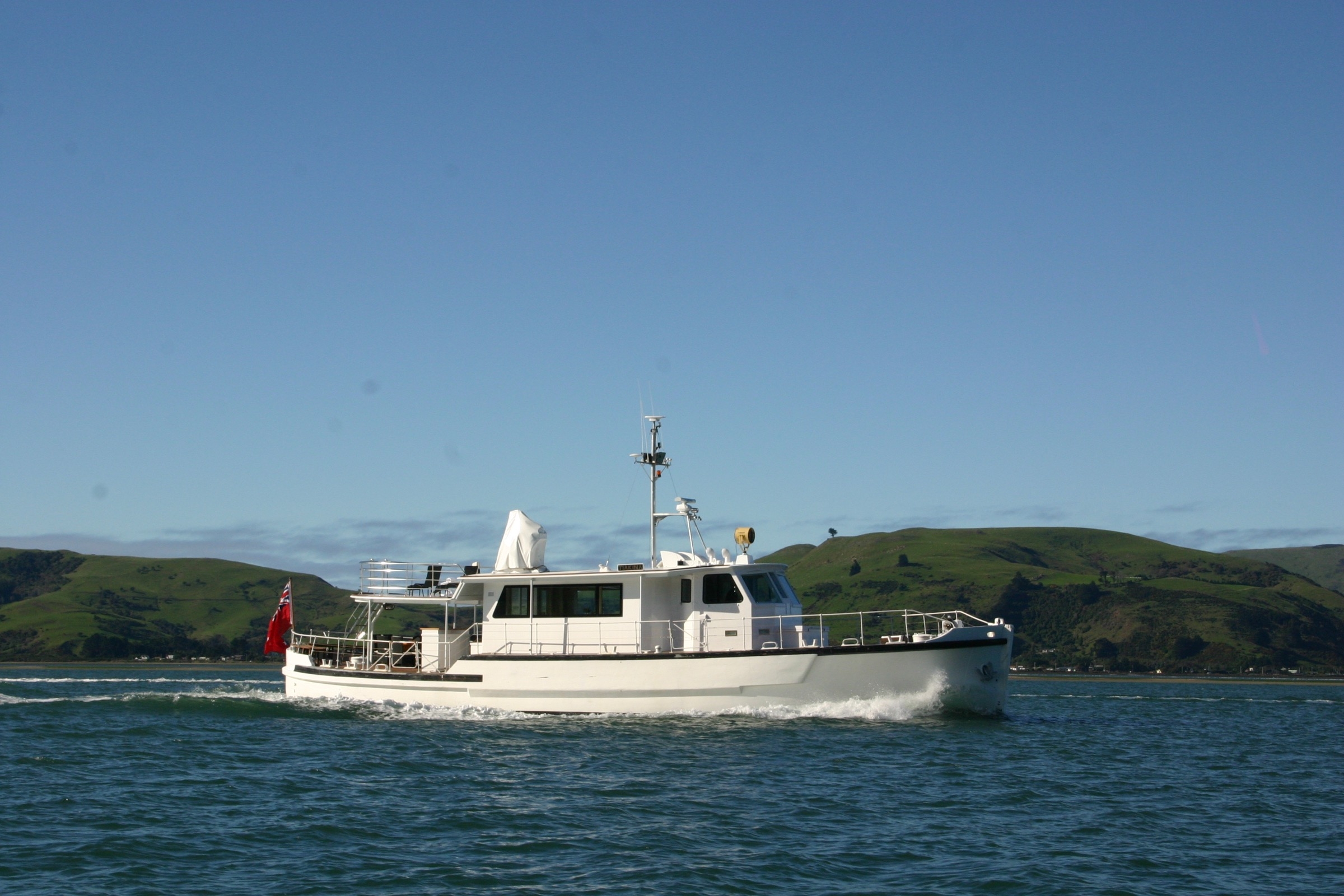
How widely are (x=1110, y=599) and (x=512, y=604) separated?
125266 millimetres

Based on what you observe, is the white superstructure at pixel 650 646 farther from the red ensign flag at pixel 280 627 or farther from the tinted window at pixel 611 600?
the red ensign flag at pixel 280 627

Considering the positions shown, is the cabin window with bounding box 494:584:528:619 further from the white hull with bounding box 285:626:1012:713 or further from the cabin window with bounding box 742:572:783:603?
the cabin window with bounding box 742:572:783:603

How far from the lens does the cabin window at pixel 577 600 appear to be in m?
30.9

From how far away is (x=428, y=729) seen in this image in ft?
92.4

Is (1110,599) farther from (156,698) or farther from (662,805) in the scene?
(662,805)

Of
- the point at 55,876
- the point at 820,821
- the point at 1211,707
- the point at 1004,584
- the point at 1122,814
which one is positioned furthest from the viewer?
the point at 1004,584

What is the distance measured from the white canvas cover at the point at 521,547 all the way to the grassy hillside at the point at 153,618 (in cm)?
9554

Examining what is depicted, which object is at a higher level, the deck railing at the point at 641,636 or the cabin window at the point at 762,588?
the cabin window at the point at 762,588

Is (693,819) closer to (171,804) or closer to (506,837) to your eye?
(506,837)

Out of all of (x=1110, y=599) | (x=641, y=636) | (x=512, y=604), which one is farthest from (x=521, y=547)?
(x=1110, y=599)

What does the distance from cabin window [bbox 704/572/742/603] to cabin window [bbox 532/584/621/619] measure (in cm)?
254

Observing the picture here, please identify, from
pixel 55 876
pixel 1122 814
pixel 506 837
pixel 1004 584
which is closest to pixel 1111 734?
pixel 1122 814

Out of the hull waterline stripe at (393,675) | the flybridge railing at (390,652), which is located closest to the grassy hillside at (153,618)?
the flybridge railing at (390,652)

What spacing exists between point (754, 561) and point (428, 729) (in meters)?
9.93
